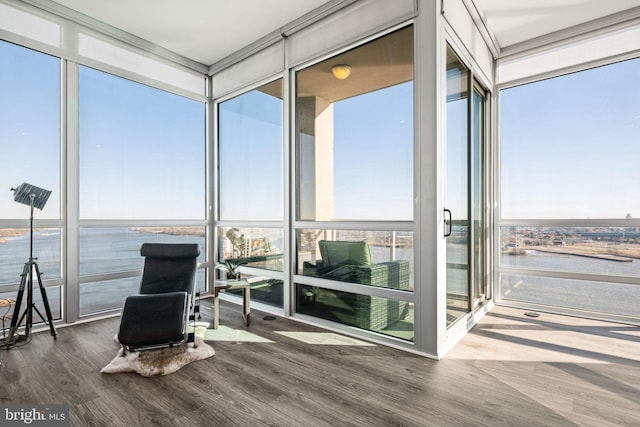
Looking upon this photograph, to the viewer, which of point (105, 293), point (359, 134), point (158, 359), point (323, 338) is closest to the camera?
point (158, 359)

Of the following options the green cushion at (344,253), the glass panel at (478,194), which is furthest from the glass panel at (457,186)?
the green cushion at (344,253)

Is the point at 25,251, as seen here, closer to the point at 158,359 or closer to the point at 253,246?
the point at 158,359

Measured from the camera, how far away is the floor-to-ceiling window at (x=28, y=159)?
349 centimetres

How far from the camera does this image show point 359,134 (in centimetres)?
353

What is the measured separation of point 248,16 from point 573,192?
434cm

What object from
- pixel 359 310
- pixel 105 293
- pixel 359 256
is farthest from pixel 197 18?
pixel 359 310

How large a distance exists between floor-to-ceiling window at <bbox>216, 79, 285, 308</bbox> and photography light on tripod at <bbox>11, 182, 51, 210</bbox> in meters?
2.20

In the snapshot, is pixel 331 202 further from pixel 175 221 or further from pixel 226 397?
pixel 175 221

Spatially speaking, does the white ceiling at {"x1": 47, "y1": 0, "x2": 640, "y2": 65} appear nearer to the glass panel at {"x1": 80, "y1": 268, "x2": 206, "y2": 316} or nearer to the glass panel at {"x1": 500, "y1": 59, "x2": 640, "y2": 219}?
the glass panel at {"x1": 500, "y1": 59, "x2": 640, "y2": 219}

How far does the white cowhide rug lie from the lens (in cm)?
266

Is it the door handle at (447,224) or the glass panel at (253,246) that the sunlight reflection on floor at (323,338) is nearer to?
the glass panel at (253,246)

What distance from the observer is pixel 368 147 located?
3461 millimetres

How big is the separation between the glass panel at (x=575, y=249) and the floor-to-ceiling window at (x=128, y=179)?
447 cm

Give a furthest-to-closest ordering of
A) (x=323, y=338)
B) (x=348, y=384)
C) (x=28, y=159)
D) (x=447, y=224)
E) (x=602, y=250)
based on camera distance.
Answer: (x=602, y=250), (x=28, y=159), (x=323, y=338), (x=447, y=224), (x=348, y=384)
